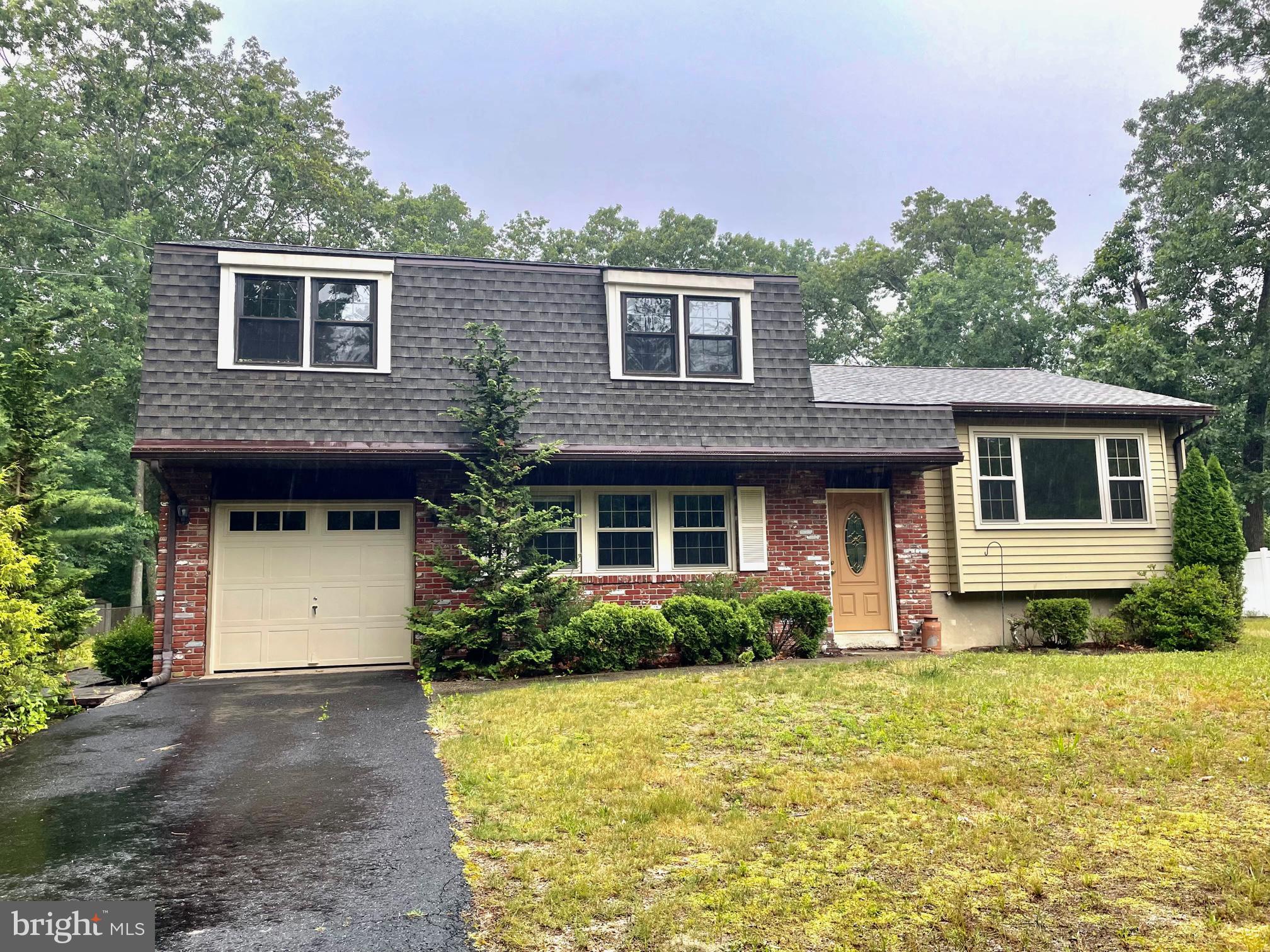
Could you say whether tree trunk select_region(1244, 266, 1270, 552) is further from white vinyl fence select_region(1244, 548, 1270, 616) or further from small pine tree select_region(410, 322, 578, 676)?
small pine tree select_region(410, 322, 578, 676)

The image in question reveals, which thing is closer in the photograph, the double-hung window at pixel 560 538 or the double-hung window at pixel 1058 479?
the double-hung window at pixel 560 538

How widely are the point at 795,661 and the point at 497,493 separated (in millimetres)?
4116

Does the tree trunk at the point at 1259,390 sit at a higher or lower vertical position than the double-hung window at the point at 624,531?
higher

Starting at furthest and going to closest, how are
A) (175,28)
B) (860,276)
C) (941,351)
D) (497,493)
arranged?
1. (860,276)
2. (941,351)
3. (175,28)
4. (497,493)

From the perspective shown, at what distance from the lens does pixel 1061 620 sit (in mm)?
12000

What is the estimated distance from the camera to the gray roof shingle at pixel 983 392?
12.8 metres

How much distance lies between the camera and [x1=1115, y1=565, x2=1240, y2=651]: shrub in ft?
38.1

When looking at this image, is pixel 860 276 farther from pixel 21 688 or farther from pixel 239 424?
pixel 21 688

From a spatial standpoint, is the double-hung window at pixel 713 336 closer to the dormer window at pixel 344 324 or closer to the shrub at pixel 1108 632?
the dormer window at pixel 344 324

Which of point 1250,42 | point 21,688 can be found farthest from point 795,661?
point 1250,42

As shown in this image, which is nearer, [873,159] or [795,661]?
[795,661]

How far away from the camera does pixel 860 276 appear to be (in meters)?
36.7

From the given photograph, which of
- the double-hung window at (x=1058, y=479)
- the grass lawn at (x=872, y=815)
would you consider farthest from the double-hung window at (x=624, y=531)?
the double-hung window at (x=1058, y=479)

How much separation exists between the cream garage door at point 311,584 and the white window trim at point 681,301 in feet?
11.8
